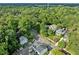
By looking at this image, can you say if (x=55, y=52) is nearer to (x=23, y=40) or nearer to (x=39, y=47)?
(x=39, y=47)

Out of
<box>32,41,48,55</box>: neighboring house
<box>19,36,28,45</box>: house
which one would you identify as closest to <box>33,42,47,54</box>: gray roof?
<box>32,41,48,55</box>: neighboring house

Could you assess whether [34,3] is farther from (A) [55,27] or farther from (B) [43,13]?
(A) [55,27]

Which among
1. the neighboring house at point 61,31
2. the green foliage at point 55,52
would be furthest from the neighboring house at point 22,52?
the neighboring house at point 61,31

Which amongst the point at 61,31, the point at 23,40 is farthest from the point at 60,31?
the point at 23,40

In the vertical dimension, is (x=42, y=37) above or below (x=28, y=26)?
below

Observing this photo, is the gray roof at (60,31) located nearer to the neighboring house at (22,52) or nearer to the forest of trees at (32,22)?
the forest of trees at (32,22)
